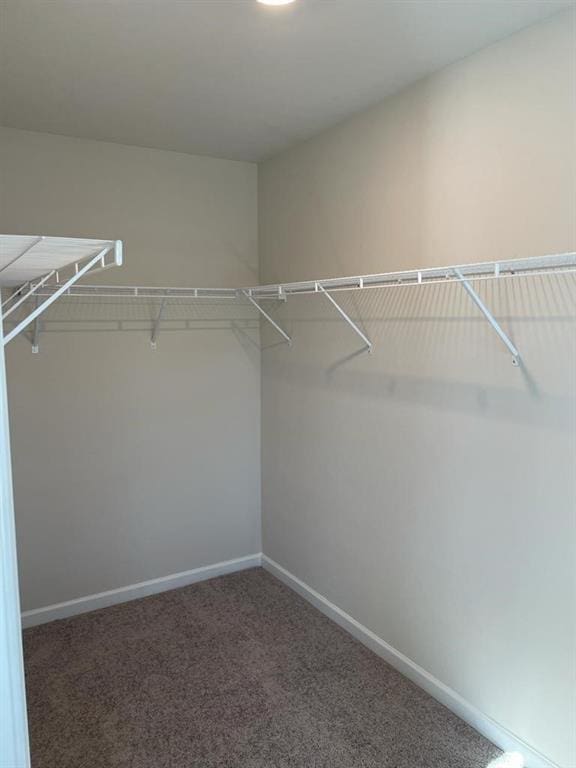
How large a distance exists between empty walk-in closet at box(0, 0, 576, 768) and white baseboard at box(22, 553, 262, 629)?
0.01 meters

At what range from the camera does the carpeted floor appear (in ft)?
6.93

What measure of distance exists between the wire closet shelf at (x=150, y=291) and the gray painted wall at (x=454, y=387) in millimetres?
105

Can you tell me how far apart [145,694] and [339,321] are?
189cm

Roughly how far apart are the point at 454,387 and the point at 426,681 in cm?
127

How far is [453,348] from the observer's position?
2.20 m

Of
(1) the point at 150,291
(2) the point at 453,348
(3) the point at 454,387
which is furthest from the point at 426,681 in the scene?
(1) the point at 150,291

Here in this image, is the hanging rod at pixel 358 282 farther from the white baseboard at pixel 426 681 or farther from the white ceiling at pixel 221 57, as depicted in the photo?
the white baseboard at pixel 426 681

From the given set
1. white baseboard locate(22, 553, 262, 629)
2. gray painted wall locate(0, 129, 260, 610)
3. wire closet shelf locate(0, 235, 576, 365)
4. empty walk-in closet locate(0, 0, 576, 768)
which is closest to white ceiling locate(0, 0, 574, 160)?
empty walk-in closet locate(0, 0, 576, 768)

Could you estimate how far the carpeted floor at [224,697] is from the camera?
211cm

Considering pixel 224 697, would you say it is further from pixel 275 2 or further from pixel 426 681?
pixel 275 2

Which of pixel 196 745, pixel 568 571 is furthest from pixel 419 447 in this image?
pixel 196 745

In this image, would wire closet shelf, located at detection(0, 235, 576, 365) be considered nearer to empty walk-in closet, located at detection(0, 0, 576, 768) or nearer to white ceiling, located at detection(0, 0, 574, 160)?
empty walk-in closet, located at detection(0, 0, 576, 768)

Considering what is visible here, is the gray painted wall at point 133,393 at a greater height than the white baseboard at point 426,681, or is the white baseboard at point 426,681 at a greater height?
the gray painted wall at point 133,393

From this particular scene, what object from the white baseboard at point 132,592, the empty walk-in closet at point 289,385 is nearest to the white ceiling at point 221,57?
the empty walk-in closet at point 289,385
